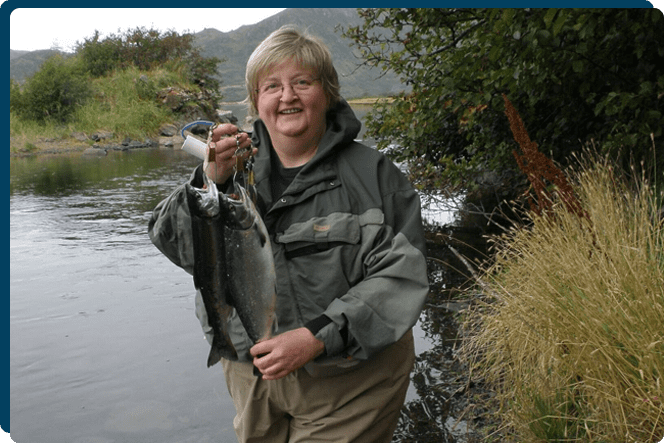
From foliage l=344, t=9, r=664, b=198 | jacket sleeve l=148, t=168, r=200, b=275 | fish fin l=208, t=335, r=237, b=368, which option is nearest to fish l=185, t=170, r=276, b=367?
fish fin l=208, t=335, r=237, b=368

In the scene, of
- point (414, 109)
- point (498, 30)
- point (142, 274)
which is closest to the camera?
point (498, 30)

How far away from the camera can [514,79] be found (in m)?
5.37

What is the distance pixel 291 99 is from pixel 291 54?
166 millimetres

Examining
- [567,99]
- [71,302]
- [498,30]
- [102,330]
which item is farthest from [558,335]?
[71,302]

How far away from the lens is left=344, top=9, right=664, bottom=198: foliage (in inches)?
181

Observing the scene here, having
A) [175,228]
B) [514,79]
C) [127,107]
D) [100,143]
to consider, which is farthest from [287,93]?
[100,143]

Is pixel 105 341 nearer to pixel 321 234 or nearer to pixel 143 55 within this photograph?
pixel 321 234

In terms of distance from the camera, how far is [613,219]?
370 centimetres

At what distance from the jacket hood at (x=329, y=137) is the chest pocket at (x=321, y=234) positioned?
21 cm

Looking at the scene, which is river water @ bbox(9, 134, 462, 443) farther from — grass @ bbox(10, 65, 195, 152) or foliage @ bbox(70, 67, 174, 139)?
grass @ bbox(10, 65, 195, 152)

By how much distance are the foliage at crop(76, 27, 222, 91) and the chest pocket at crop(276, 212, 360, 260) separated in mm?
13530

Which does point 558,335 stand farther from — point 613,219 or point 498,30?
point 498,30

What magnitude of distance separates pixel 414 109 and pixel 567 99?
160cm

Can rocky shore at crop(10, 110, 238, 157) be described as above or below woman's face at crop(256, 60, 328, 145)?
below
